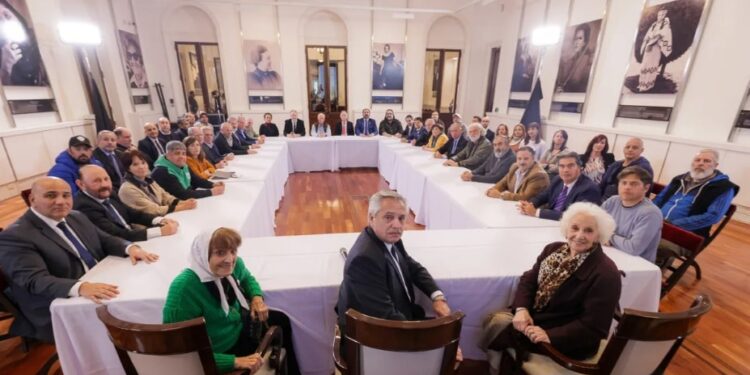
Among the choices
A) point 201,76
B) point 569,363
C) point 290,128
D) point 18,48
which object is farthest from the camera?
point 201,76

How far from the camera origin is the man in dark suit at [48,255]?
1467 mm

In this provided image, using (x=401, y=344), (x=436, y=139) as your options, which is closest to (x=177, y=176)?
(x=401, y=344)

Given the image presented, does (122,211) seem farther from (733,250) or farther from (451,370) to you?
(733,250)

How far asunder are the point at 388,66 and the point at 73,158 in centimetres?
795

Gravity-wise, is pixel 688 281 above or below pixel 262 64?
below

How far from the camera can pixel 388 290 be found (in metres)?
1.42

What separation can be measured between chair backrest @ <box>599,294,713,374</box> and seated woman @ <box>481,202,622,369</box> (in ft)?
0.54

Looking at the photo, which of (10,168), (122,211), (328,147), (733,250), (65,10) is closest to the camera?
(122,211)

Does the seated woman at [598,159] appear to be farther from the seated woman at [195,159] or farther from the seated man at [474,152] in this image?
the seated woman at [195,159]

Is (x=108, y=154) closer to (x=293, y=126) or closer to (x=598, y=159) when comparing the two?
(x=293, y=126)

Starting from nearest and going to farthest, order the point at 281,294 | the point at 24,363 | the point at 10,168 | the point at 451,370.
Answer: the point at 451,370, the point at 281,294, the point at 24,363, the point at 10,168

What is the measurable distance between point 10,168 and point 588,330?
276 inches

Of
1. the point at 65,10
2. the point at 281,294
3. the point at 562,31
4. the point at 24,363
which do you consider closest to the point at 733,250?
the point at 281,294

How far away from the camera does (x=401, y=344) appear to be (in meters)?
1.01
